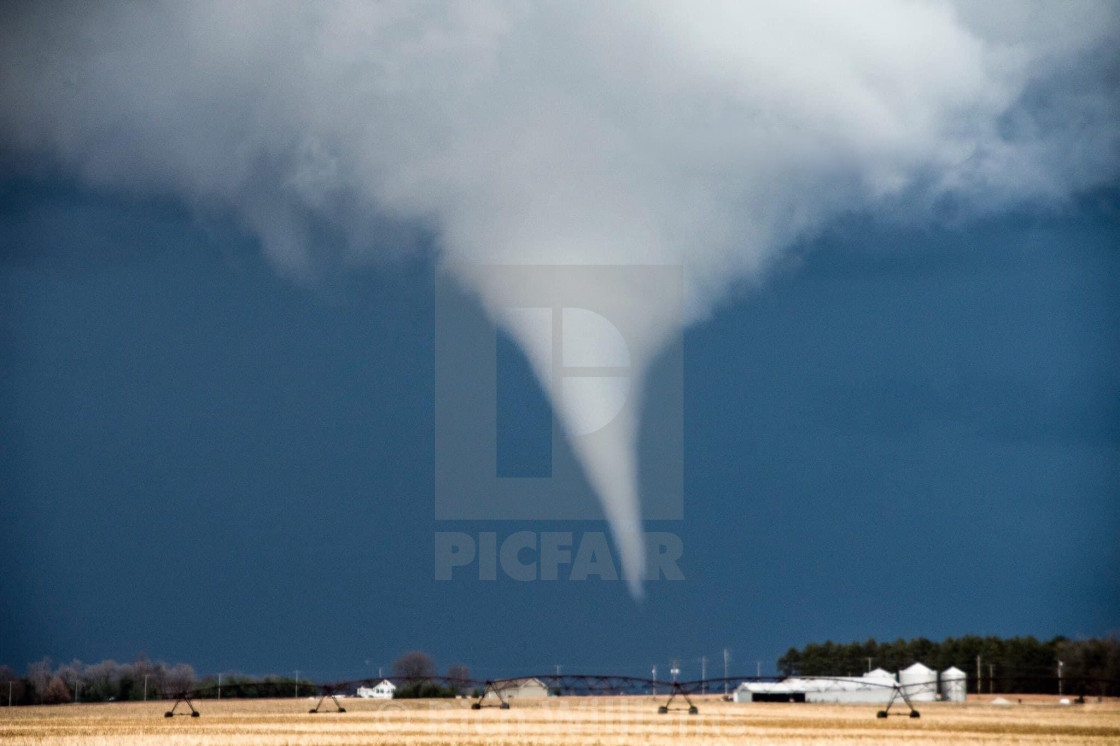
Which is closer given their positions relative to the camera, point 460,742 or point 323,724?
point 460,742

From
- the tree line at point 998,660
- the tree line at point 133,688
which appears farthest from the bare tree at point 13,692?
the tree line at point 998,660

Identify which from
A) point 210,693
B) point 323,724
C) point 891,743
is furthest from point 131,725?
point 210,693

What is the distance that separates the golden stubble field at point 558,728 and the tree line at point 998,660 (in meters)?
42.1

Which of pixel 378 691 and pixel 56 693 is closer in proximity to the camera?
pixel 56 693

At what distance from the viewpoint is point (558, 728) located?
65.1m

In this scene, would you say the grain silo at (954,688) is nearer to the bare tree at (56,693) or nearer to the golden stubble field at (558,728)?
the golden stubble field at (558,728)

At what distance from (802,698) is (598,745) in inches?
3658

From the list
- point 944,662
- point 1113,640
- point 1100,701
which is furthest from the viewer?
point 944,662

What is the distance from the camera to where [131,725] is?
3157 inches

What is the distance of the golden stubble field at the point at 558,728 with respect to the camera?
57.2 m

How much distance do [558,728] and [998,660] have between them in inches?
4612

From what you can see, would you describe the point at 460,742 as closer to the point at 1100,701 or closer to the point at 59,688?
the point at 1100,701

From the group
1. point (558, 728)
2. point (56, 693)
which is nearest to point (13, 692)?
point (56, 693)

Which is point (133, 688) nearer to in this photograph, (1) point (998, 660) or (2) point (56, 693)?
(2) point (56, 693)
